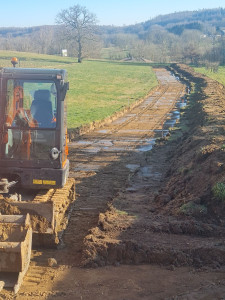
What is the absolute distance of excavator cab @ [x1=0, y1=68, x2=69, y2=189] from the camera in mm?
8102

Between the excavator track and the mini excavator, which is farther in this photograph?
the mini excavator

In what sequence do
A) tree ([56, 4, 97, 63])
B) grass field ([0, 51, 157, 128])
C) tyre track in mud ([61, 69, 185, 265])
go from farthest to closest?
tree ([56, 4, 97, 63]), grass field ([0, 51, 157, 128]), tyre track in mud ([61, 69, 185, 265])

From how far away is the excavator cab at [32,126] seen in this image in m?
8.10

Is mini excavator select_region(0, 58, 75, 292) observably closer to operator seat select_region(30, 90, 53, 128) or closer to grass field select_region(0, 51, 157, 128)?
operator seat select_region(30, 90, 53, 128)

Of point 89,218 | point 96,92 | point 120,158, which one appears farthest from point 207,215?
point 96,92

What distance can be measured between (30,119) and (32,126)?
0.16m

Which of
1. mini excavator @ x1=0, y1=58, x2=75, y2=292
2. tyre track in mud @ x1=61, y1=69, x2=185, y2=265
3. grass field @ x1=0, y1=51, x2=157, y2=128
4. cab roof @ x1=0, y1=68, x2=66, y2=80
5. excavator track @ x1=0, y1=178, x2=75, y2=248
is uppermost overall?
cab roof @ x1=0, y1=68, x2=66, y2=80

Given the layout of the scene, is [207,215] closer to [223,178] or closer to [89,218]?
[223,178]

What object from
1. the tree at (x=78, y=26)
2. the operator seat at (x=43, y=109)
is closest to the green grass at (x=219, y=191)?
the operator seat at (x=43, y=109)

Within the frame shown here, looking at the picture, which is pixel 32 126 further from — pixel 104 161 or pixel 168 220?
pixel 104 161

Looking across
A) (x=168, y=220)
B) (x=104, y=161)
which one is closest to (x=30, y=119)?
(x=168, y=220)

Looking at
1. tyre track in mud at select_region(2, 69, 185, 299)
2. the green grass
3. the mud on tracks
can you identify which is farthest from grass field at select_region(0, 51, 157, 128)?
the green grass

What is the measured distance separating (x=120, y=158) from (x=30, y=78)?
8.58 meters

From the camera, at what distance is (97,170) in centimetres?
1453
